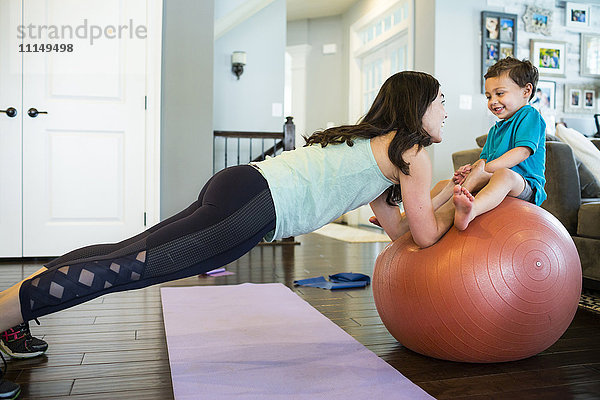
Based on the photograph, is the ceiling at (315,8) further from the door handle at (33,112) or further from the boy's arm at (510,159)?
the boy's arm at (510,159)

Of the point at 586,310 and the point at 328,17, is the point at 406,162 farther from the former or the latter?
the point at 328,17

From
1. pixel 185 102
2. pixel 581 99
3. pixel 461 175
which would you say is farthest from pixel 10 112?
pixel 581 99

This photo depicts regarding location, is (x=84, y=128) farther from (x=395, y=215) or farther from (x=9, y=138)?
(x=395, y=215)

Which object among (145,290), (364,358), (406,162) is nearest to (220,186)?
(406,162)

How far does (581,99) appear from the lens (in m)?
5.54

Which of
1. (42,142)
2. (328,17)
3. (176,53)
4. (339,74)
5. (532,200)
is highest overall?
(328,17)

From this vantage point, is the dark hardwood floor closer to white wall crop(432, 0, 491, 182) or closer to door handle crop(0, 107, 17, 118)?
door handle crop(0, 107, 17, 118)

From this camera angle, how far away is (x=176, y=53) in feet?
13.4

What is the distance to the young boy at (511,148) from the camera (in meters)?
1.78

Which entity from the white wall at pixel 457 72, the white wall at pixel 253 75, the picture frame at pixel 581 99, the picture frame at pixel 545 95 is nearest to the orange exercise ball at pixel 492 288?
the white wall at pixel 457 72

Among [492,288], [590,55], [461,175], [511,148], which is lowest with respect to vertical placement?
[492,288]

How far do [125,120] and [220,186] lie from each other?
2.75 metres

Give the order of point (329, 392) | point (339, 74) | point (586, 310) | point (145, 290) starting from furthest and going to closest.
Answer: point (339, 74) < point (145, 290) < point (586, 310) < point (329, 392)

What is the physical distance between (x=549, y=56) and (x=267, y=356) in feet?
16.2
